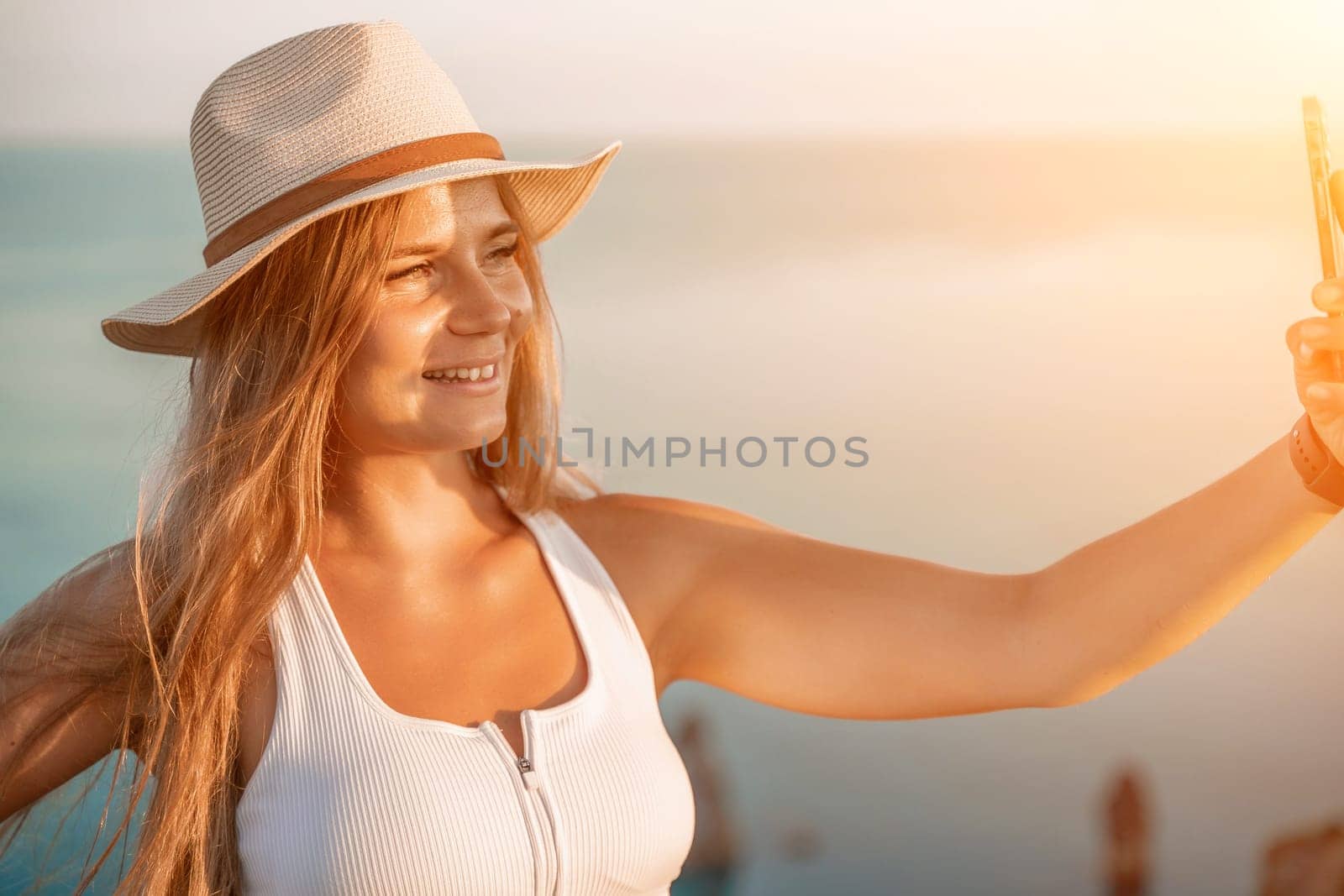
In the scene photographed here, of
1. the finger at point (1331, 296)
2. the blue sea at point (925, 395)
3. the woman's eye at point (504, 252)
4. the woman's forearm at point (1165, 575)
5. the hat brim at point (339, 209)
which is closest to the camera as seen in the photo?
the finger at point (1331, 296)

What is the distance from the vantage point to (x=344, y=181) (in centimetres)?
134

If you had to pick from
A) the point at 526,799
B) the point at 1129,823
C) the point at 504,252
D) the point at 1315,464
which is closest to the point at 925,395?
the point at 1129,823

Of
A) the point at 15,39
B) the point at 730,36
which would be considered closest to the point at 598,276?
the point at 730,36

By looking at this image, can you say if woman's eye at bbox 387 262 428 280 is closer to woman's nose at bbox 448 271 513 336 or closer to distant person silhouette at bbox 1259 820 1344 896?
woman's nose at bbox 448 271 513 336

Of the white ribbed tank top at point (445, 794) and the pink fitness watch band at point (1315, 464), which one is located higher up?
the pink fitness watch band at point (1315, 464)

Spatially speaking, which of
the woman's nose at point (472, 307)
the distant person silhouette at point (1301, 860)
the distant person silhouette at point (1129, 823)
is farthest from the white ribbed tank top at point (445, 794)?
the distant person silhouette at point (1301, 860)

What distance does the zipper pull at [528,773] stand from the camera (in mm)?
1277

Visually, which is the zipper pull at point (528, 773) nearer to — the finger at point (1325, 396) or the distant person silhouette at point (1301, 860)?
the finger at point (1325, 396)

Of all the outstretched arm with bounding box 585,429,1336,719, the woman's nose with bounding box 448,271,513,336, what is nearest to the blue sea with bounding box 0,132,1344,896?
the outstretched arm with bounding box 585,429,1336,719

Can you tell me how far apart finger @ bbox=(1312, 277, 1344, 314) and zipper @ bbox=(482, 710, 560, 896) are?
0.82m

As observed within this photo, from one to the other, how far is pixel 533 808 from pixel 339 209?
2.05ft

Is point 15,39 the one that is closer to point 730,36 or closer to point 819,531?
point 730,36

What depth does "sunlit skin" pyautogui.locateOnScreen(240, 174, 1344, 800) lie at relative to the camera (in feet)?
4.18

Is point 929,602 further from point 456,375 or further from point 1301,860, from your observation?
point 1301,860
